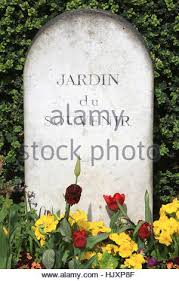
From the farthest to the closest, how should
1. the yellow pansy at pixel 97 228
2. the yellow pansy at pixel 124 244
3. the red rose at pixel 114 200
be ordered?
the red rose at pixel 114 200
the yellow pansy at pixel 97 228
the yellow pansy at pixel 124 244

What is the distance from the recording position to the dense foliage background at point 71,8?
14.9 ft

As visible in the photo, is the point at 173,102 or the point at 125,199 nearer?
the point at 125,199

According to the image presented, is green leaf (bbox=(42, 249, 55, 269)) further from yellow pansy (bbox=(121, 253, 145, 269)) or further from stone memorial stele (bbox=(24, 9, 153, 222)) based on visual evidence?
stone memorial stele (bbox=(24, 9, 153, 222))

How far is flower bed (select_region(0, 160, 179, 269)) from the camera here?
3.34m

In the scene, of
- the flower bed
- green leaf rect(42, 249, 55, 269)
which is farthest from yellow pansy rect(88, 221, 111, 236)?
green leaf rect(42, 249, 55, 269)

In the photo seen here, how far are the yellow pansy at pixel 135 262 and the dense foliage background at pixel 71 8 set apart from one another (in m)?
1.45

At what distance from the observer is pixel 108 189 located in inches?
150

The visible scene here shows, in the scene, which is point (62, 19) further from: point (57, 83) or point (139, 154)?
point (139, 154)

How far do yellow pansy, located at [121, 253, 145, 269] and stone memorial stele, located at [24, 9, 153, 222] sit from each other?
469 mm

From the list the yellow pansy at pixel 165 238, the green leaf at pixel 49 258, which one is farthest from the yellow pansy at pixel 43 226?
the yellow pansy at pixel 165 238

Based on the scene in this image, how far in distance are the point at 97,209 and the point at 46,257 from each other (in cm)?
61

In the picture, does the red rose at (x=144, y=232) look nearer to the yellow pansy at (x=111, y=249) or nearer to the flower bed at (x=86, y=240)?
the flower bed at (x=86, y=240)

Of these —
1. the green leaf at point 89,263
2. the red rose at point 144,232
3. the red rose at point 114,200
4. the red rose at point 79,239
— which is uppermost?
the red rose at point 114,200

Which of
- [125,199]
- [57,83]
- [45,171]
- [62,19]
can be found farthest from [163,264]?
[62,19]
